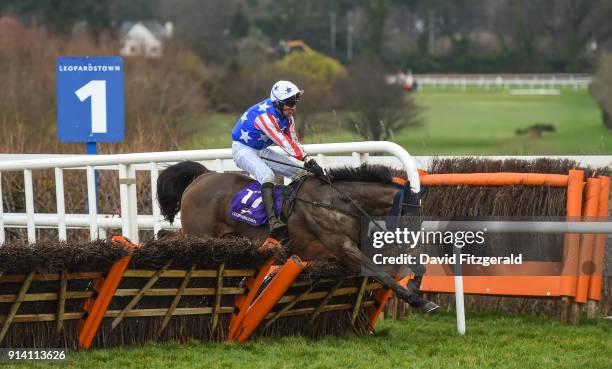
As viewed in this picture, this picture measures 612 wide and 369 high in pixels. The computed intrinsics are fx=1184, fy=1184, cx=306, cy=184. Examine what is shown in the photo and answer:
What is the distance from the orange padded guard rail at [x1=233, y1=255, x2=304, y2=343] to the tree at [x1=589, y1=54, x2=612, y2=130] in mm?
29041

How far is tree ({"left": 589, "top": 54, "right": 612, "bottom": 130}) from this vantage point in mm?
A: 34500

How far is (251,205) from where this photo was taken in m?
7.77

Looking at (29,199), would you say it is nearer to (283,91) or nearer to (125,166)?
(125,166)

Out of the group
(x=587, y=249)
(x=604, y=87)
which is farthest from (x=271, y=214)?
(x=604, y=87)

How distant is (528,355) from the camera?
636cm

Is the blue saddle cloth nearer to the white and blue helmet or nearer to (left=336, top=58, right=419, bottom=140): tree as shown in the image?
the white and blue helmet

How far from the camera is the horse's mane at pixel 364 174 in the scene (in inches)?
296

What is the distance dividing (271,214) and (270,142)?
24.9 inches

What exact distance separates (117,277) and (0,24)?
3371 centimetres

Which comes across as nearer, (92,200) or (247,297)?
(247,297)

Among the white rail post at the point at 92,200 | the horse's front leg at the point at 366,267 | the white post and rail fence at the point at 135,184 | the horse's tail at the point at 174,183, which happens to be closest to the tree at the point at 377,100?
the white post and rail fence at the point at 135,184

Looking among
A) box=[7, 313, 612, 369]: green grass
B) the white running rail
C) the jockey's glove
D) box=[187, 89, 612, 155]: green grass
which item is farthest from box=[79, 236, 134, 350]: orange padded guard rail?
box=[187, 89, 612, 155]: green grass

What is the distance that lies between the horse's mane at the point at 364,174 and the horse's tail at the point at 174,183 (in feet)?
3.75

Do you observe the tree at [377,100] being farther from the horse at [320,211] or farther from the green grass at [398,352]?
the green grass at [398,352]
